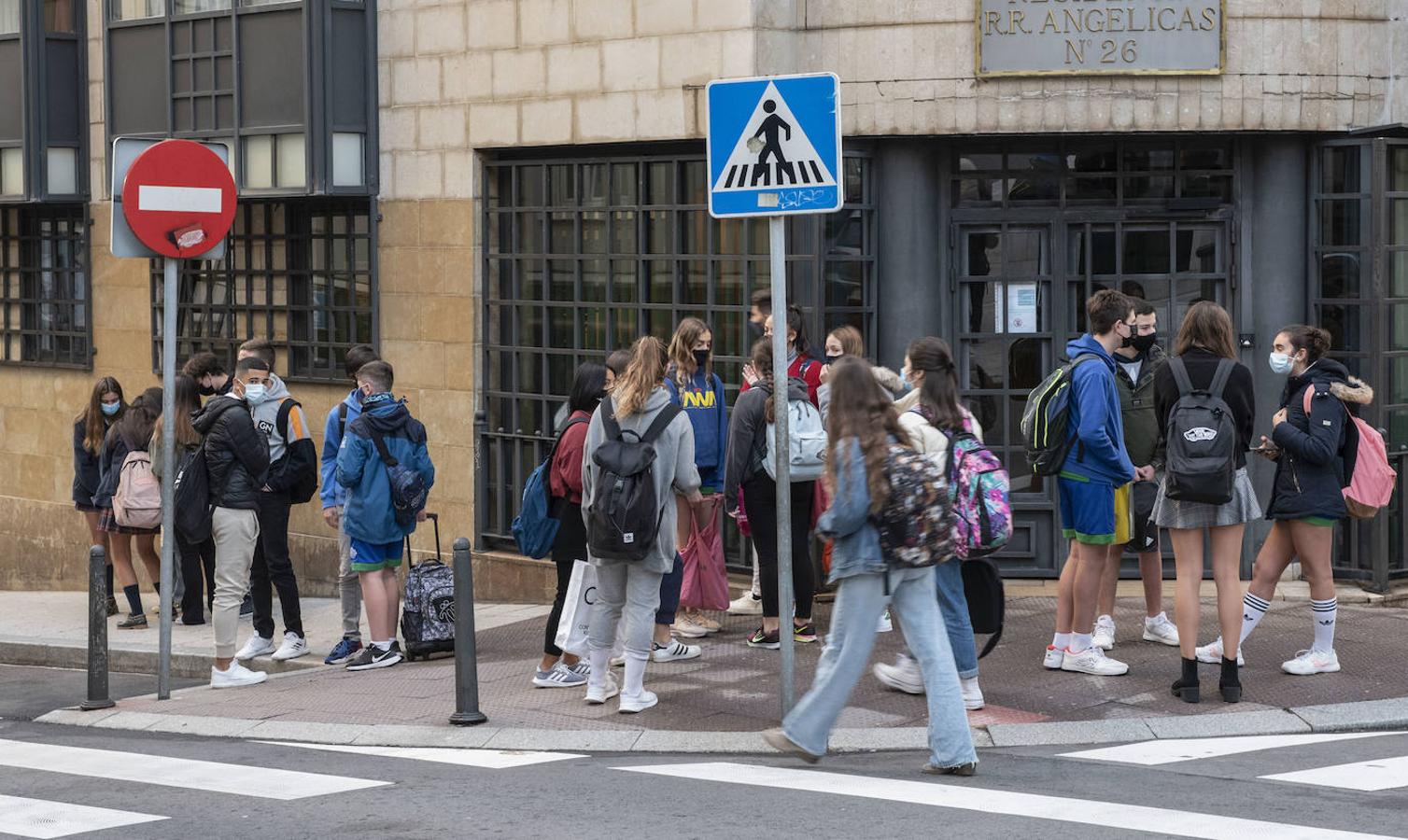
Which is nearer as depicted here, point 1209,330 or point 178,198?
point 1209,330

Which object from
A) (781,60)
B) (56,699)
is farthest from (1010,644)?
(56,699)

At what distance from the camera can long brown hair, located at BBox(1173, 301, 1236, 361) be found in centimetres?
905

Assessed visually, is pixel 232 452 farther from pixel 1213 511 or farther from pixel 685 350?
pixel 1213 511

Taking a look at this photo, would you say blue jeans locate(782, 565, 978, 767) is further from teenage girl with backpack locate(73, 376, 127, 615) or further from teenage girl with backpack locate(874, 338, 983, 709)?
teenage girl with backpack locate(73, 376, 127, 615)

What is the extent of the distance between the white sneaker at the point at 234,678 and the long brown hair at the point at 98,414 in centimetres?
389

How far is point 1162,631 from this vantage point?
10.6m

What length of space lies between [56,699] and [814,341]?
17.5 ft

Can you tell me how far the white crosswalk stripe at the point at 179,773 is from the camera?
25.2 ft

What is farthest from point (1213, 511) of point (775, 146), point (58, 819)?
point (58, 819)

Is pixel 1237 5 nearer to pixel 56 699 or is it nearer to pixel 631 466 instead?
pixel 631 466

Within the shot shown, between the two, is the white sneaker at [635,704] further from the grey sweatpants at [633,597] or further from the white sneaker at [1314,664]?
the white sneaker at [1314,664]

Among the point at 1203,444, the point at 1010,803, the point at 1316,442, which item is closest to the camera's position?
the point at 1010,803

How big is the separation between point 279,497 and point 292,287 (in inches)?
170

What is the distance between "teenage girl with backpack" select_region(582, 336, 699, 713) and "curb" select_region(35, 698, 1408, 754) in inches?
19.2
